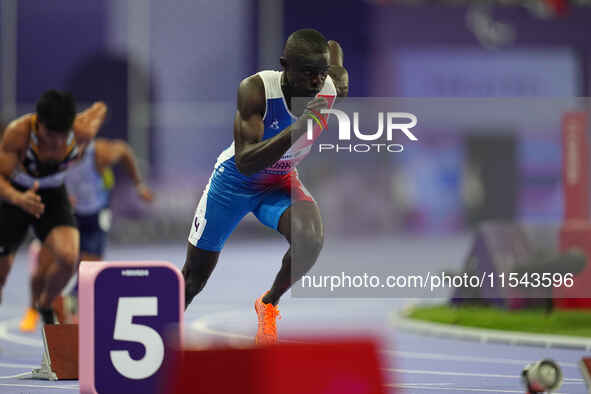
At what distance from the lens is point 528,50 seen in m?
31.2

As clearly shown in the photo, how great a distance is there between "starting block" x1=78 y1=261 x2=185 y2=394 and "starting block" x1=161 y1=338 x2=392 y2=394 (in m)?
1.70

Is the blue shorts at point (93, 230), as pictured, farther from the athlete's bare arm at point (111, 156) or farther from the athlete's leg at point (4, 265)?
the athlete's leg at point (4, 265)

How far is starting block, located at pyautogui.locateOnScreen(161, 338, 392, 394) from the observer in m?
4.11

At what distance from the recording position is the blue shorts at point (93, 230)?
37.0 ft

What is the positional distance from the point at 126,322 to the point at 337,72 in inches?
93.1

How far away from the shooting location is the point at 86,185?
1141 centimetres

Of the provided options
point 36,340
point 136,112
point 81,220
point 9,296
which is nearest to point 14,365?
point 36,340

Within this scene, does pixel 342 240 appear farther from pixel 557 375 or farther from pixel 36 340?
pixel 36 340

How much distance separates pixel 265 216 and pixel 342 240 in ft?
2.40

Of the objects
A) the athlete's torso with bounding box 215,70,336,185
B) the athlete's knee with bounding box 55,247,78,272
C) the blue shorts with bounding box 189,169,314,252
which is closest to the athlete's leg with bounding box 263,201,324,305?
the blue shorts with bounding box 189,169,314,252

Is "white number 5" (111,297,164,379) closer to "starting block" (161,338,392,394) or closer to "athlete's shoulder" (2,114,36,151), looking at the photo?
"starting block" (161,338,392,394)

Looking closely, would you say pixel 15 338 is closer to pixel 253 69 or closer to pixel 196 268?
pixel 196 268

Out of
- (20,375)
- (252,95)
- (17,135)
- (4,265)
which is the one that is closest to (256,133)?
(252,95)

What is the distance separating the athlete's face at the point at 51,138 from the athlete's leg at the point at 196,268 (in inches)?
71.5
